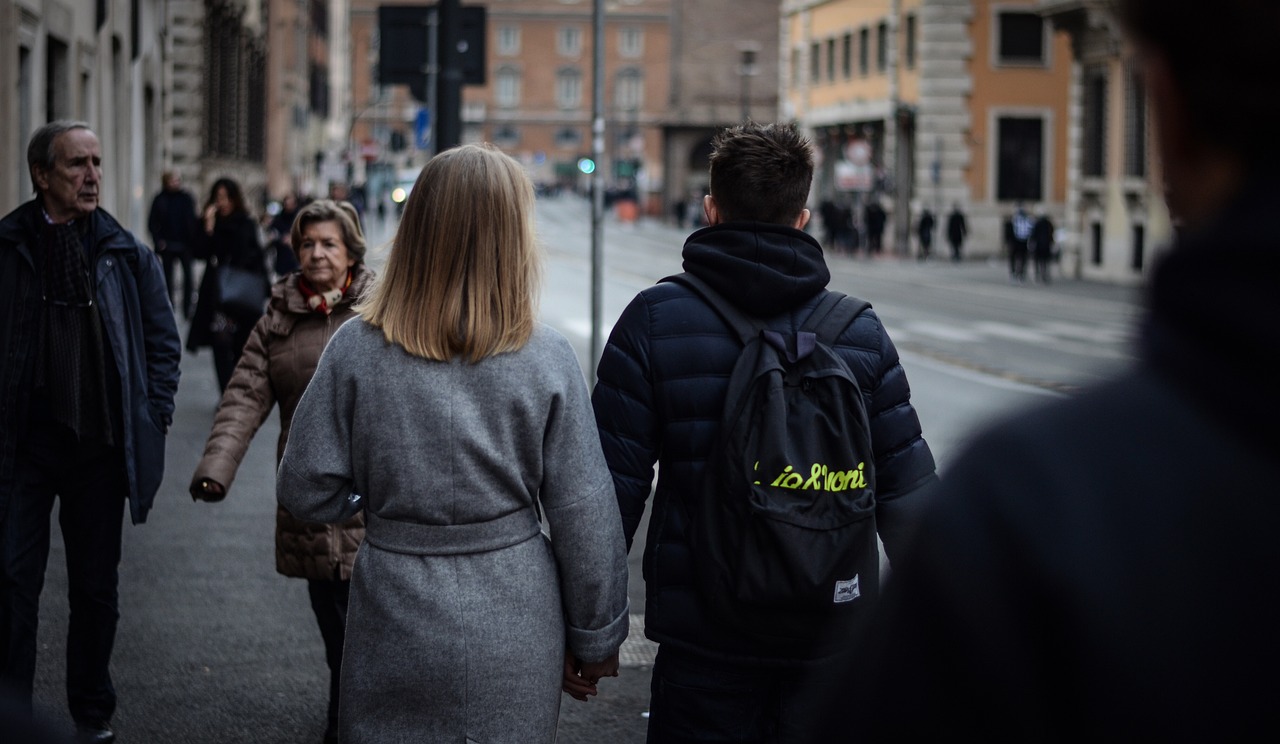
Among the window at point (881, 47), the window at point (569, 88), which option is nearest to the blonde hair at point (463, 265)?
the window at point (881, 47)

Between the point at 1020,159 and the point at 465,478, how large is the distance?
167ft

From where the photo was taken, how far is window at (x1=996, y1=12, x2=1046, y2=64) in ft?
173

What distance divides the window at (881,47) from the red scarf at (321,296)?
174ft

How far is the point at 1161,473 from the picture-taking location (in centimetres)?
119

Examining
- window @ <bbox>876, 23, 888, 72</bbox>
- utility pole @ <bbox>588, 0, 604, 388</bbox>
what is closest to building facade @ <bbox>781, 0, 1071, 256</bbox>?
window @ <bbox>876, 23, 888, 72</bbox>

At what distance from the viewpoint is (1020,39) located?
173ft

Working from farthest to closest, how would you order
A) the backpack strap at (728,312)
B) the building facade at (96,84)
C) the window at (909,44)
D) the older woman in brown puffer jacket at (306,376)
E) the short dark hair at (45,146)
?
the window at (909,44), the building facade at (96,84), the short dark hair at (45,146), the older woman in brown puffer jacket at (306,376), the backpack strap at (728,312)

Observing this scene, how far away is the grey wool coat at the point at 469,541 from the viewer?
140 inches

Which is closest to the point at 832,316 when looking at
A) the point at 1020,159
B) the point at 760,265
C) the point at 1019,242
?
the point at 760,265

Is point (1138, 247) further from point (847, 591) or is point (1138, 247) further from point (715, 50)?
point (715, 50)

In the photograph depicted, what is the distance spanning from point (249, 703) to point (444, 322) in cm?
304

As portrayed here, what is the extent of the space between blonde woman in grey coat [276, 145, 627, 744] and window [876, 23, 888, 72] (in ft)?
181

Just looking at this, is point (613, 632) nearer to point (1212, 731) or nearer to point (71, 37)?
point (1212, 731)

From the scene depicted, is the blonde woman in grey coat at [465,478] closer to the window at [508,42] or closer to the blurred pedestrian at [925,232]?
the blurred pedestrian at [925,232]
